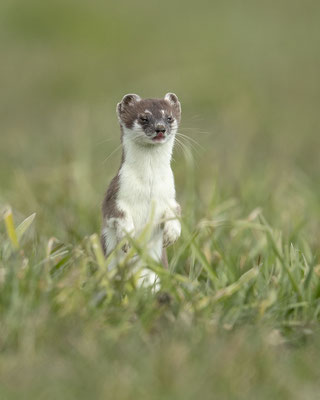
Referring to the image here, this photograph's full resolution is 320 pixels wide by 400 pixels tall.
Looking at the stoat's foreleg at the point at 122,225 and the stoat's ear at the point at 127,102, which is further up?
the stoat's ear at the point at 127,102

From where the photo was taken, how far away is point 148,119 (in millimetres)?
5008

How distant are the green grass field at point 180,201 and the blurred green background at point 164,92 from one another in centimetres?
4

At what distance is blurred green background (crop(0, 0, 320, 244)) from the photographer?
7648mm

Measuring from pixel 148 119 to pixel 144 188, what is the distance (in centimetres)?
40

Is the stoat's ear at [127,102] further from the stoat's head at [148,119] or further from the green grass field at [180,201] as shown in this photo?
the green grass field at [180,201]

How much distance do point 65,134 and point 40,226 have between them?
4559 millimetres

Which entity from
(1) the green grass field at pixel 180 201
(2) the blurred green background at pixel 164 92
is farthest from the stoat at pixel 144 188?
(2) the blurred green background at pixel 164 92

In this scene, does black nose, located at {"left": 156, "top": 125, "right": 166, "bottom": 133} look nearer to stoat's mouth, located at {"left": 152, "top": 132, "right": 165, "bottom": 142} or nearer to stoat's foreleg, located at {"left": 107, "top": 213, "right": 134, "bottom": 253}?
stoat's mouth, located at {"left": 152, "top": 132, "right": 165, "bottom": 142}

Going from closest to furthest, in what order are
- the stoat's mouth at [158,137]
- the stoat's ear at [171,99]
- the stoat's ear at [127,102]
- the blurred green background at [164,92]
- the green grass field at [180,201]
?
the green grass field at [180,201] < the stoat's mouth at [158,137] < the stoat's ear at [127,102] < the stoat's ear at [171,99] < the blurred green background at [164,92]

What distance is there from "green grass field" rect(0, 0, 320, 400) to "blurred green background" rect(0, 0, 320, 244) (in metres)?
0.04

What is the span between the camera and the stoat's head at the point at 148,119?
4919 mm

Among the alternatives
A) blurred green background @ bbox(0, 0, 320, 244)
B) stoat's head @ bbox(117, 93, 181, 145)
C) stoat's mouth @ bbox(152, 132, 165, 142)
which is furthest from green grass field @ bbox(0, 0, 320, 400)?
stoat's mouth @ bbox(152, 132, 165, 142)

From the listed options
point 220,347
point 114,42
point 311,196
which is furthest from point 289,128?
point 220,347

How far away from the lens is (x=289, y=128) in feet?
39.8
